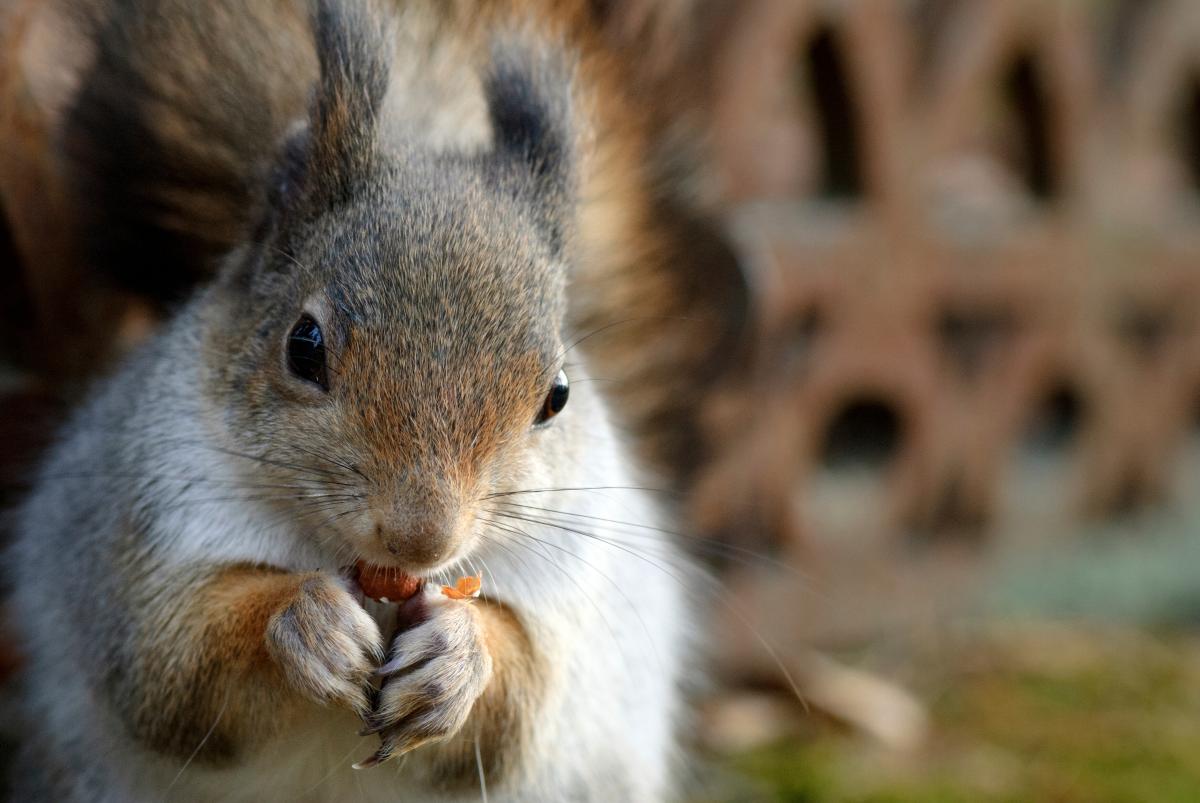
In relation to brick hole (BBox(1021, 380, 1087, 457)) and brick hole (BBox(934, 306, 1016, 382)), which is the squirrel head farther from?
brick hole (BBox(1021, 380, 1087, 457))

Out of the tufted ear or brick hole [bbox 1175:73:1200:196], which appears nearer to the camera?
the tufted ear


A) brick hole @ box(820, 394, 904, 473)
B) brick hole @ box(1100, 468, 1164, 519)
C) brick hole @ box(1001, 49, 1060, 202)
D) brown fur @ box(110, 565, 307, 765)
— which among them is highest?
brick hole @ box(1001, 49, 1060, 202)

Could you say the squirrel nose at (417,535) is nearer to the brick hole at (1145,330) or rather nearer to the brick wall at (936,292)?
the brick wall at (936,292)

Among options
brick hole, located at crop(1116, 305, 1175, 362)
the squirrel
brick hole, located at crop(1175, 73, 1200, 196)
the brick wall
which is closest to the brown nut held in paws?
the squirrel

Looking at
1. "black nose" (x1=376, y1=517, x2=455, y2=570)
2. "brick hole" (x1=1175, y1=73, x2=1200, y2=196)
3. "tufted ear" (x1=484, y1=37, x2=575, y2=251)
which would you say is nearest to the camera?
"black nose" (x1=376, y1=517, x2=455, y2=570)

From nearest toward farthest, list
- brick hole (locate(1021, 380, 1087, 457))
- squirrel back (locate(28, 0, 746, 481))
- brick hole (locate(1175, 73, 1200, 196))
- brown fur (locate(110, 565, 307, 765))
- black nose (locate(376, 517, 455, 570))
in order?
black nose (locate(376, 517, 455, 570)) < brown fur (locate(110, 565, 307, 765)) < squirrel back (locate(28, 0, 746, 481)) < brick hole (locate(1021, 380, 1087, 457)) < brick hole (locate(1175, 73, 1200, 196))

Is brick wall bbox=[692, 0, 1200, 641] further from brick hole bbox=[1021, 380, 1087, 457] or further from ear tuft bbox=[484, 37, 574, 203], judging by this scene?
ear tuft bbox=[484, 37, 574, 203]

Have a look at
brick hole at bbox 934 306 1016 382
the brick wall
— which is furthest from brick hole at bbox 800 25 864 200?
brick hole at bbox 934 306 1016 382

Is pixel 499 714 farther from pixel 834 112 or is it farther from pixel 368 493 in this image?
pixel 834 112

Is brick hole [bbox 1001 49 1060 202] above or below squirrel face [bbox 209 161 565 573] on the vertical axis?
above

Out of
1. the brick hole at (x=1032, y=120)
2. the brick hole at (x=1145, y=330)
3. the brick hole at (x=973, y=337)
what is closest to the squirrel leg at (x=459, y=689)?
the brick hole at (x=973, y=337)
